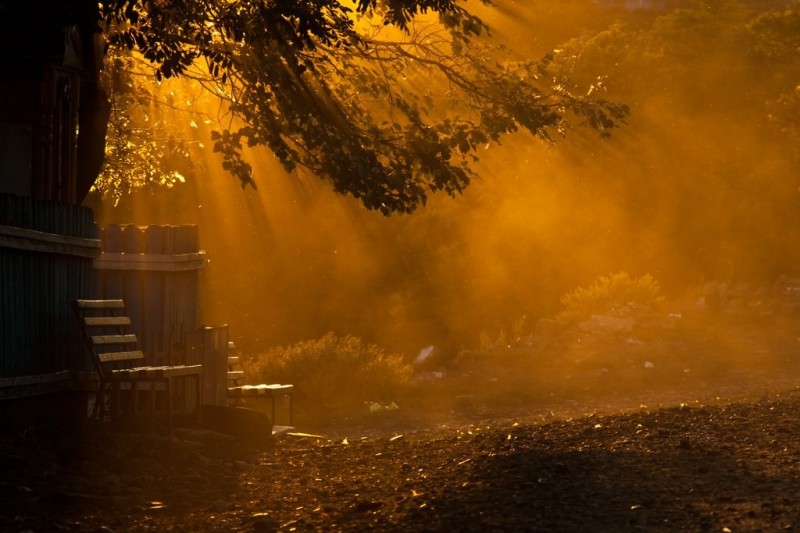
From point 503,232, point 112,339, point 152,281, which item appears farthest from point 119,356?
point 503,232

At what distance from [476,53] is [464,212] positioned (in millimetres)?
19827

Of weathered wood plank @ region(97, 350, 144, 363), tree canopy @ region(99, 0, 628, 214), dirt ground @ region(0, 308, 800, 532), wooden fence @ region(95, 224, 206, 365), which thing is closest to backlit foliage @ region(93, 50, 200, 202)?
tree canopy @ region(99, 0, 628, 214)

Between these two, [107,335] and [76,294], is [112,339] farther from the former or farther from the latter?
[76,294]

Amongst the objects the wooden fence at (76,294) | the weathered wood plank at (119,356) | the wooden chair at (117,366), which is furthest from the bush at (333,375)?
the weathered wood plank at (119,356)

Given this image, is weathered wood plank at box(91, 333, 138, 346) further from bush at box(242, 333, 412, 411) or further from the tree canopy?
bush at box(242, 333, 412, 411)

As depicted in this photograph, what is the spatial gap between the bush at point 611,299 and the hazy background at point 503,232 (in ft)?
17.1

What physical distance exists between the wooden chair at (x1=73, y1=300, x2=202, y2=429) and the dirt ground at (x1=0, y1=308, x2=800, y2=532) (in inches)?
16.0

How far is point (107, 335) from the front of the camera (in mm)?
11023

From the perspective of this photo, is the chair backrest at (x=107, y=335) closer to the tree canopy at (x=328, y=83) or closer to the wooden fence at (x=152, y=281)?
the wooden fence at (x=152, y=281)

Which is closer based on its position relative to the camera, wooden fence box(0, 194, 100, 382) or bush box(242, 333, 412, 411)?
wooden fence box(0, 194, 100, 382)

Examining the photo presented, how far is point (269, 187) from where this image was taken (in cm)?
3312

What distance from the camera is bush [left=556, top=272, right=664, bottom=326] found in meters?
24.4

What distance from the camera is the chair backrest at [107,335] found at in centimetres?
1066

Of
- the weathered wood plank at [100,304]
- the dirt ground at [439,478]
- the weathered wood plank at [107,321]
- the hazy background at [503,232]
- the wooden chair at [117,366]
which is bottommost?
the dirt ground at [439,478]
